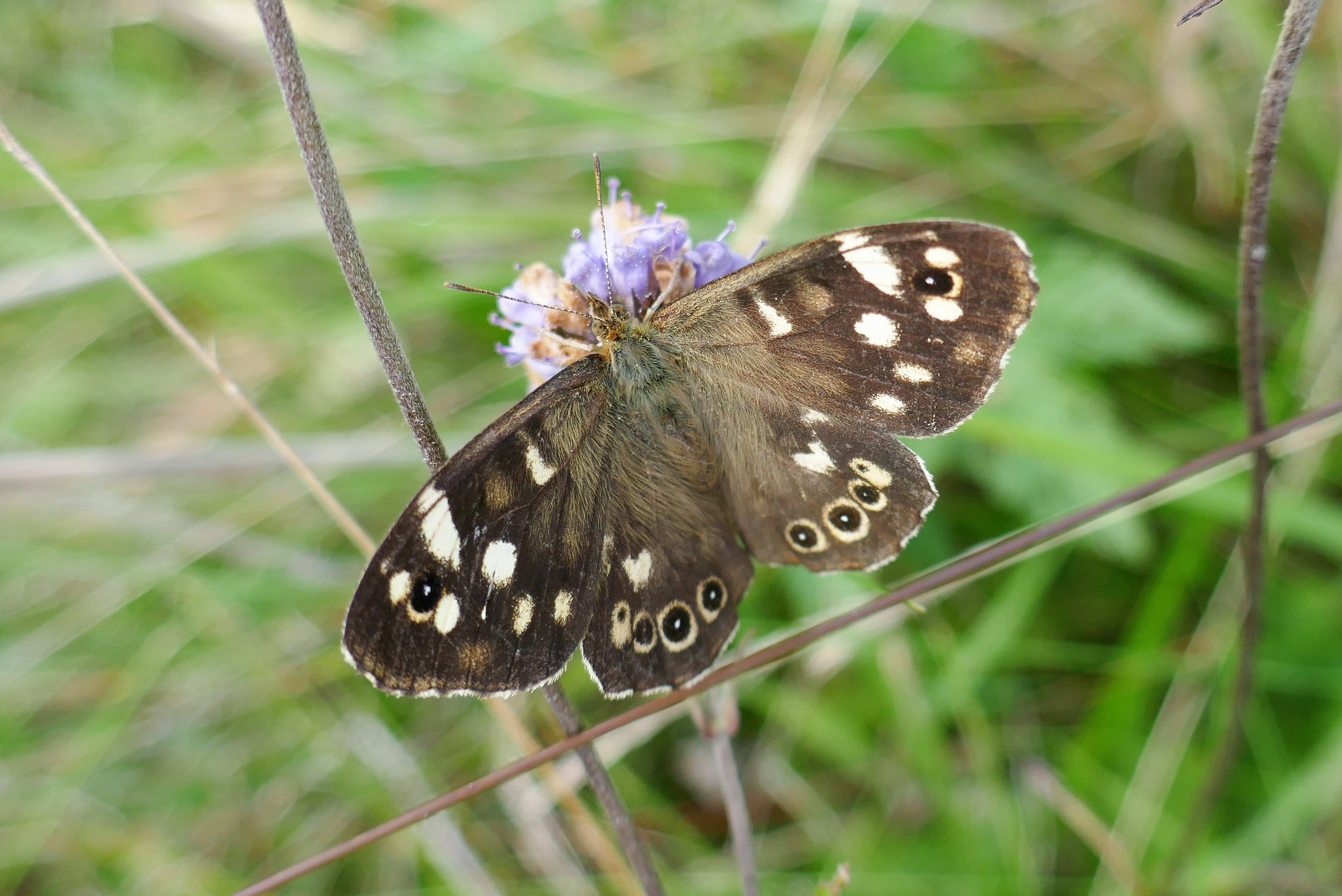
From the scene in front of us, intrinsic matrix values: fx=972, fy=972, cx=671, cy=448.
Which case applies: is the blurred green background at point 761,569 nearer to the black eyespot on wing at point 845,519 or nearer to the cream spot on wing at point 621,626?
the black eyespot on wing at point 845,519

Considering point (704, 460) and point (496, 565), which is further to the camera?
point (704, 460)

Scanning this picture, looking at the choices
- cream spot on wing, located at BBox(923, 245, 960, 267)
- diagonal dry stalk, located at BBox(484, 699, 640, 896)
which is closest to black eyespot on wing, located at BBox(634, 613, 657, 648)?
diagonal dry stalk, located at BBox(484, 699, 640, 896)

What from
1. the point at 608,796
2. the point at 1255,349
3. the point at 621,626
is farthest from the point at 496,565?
the point at 1255,349

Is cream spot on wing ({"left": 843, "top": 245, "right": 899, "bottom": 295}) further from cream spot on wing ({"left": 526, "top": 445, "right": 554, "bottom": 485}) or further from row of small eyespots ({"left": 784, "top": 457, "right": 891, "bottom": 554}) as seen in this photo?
cream spot on wing ({"left": 526, "top": 445, "right": 554, "bottom": 485})

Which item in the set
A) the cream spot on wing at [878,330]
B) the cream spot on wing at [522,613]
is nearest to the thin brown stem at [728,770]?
the cream spot on wing at [522,613]

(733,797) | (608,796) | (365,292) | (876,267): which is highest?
(365,292)

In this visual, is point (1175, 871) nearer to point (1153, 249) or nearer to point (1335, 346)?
point (1335, 346)

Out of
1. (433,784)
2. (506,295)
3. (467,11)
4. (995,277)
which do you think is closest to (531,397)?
(506,295)

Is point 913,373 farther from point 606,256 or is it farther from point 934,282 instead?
point 606,256
